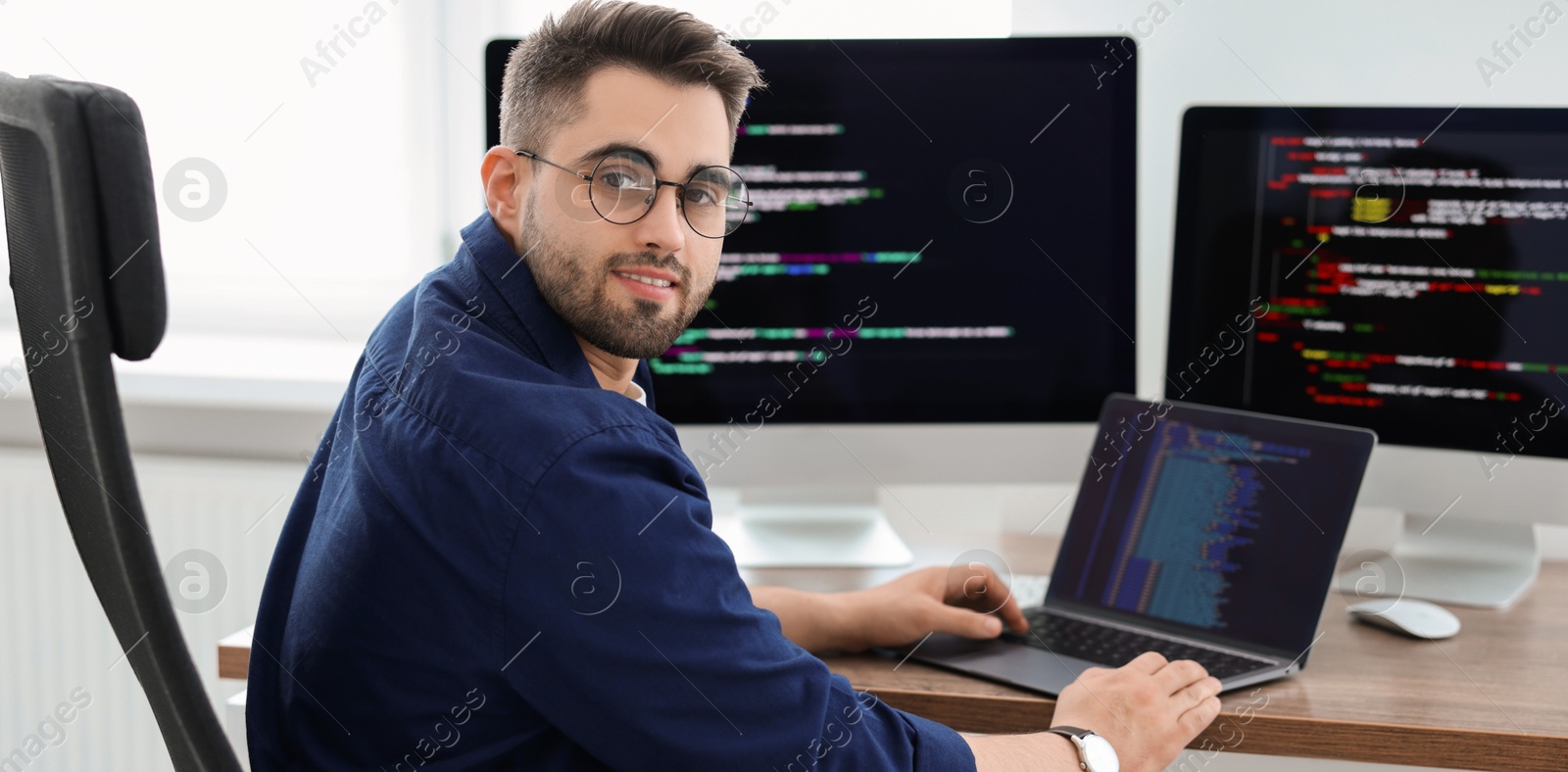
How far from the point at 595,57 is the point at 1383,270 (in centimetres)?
90

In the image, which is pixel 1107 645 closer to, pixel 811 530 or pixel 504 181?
pixel 811 530

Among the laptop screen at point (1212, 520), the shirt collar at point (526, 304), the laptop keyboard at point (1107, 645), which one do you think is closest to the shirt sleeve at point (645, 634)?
the shirt collar at point (526, 304)

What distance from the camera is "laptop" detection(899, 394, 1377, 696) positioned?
111 cm

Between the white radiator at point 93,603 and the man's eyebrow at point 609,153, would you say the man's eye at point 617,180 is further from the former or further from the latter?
the white radiator at point 93,603

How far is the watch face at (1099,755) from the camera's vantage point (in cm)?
93

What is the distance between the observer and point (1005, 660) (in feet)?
3.62

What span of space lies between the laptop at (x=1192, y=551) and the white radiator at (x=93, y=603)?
1.27 meters

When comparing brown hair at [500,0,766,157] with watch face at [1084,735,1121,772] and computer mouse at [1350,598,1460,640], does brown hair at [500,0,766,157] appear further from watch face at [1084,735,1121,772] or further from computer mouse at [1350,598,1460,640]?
computer mouse at [1350,598,1460,640]

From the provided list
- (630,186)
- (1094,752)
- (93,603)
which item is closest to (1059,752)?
(1094,752)

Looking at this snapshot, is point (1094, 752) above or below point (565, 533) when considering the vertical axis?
below

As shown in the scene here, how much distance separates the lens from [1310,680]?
1.08 metres

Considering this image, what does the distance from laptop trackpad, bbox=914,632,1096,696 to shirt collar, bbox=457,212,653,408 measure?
0.42m

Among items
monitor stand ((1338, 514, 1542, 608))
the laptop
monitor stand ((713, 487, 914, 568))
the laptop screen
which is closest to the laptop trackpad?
the laptop

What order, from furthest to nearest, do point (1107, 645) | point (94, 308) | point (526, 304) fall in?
point (1107, 645)
point (526, 304)
point (94, 308)
